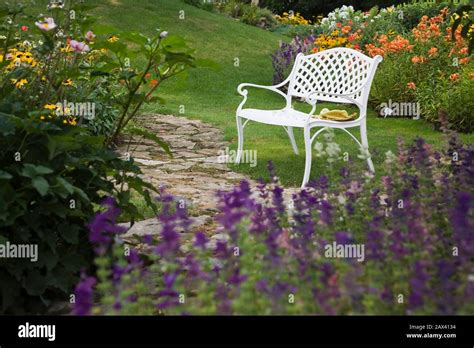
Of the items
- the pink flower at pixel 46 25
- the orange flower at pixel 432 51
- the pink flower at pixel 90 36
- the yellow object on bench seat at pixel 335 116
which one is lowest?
the yellow object on bench seat at pixel 335 116

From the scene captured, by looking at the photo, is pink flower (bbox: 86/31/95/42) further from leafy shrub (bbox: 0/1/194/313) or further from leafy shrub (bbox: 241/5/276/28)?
leafy shrub (bbox: 241/5/276/28)

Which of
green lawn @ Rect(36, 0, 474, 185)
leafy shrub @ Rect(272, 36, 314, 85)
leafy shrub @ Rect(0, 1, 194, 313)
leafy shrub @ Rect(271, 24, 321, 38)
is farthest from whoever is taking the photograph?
leafy shrub @ Rect(271, 24, 321, 38)

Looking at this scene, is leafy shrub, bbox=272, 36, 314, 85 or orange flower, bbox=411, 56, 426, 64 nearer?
orange flower, bbox=411, 56, 426, 64

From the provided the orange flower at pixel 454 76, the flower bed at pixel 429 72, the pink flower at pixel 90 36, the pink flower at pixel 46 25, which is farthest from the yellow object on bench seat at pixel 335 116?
the pink flower at pixel 46 25

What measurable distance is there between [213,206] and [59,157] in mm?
1967

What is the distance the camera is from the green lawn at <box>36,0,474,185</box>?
23.7 ft

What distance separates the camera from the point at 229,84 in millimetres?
12812

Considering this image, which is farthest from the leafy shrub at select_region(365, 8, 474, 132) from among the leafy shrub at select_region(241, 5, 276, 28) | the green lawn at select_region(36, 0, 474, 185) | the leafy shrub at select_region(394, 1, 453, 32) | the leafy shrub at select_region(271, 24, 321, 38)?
the leafy shrub at select_region(241, 5, 276, 28)

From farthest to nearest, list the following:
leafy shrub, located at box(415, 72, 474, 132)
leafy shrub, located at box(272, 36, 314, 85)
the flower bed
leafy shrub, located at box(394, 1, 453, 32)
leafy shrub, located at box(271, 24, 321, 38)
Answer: leafy shrub, located at box(394, 1, 453, 32) → leafy shrub, located at box(271, 24, 321, 38) → leafy shrub, located at box(272, 36, 314, 85) → the flower bed → leafy shrub, located at box(415, 72, 474, 132)

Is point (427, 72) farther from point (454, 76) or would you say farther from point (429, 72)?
point (454, 76)

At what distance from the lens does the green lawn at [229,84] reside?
724 centimetres

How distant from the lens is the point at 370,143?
7.87m

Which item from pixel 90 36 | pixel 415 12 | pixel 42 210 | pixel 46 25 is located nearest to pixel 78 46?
pixel 90 36

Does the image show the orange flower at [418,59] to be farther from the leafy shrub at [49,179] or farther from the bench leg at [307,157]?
the leafy shrub at [49,179]
